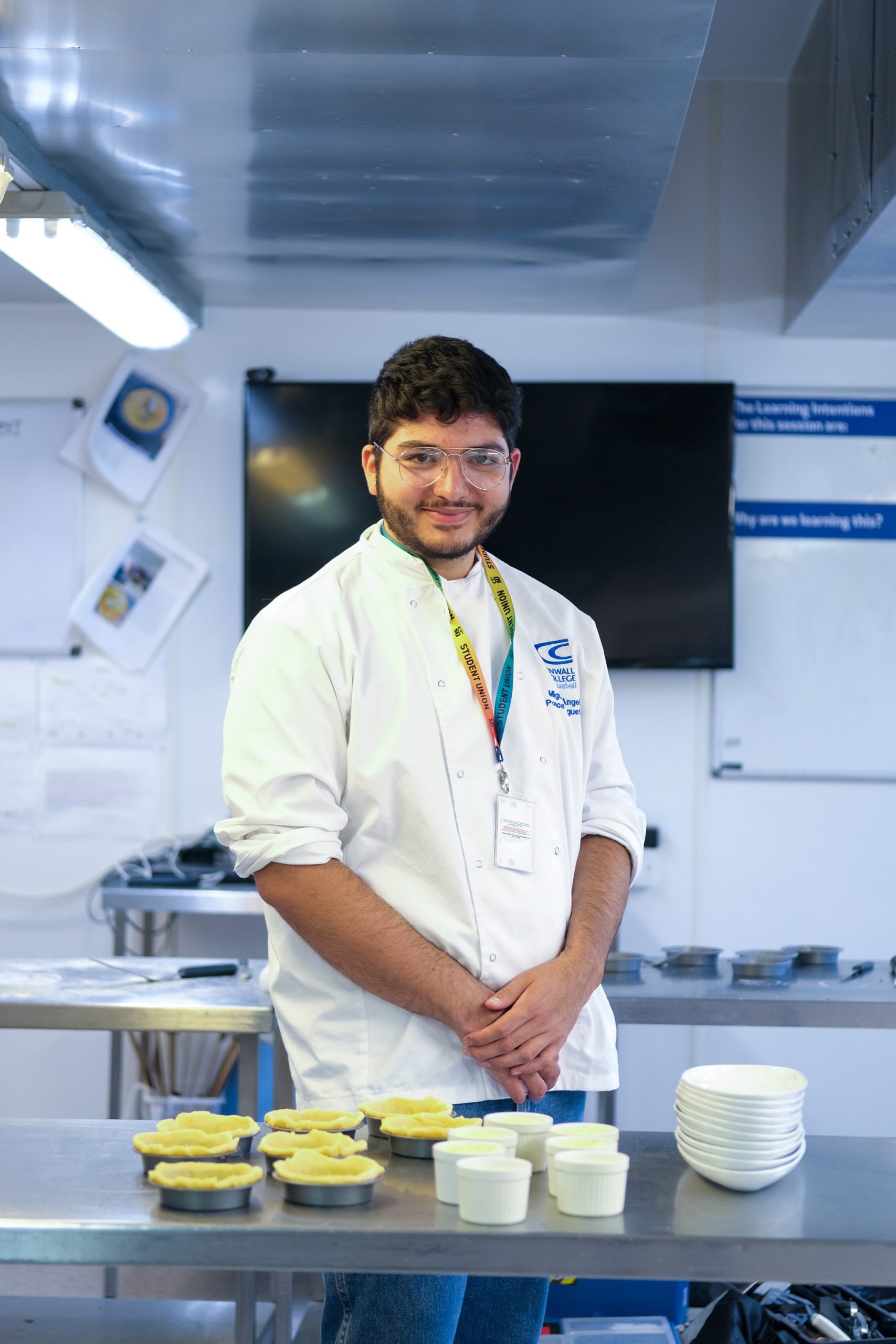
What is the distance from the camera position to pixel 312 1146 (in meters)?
1.27

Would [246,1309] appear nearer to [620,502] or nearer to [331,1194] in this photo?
[331,1194]

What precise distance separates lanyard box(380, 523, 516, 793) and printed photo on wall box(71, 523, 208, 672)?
7.83 ft

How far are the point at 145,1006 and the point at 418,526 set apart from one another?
1.25m

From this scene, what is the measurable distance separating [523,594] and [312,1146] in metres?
0.86

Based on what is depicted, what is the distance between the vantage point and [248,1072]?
2.57m

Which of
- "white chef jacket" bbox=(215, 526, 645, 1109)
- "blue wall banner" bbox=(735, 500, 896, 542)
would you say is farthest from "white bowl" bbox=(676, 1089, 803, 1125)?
"blue wall banner" bbox=(735, 500, 896, 542)

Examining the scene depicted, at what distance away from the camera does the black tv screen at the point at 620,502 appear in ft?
12.9

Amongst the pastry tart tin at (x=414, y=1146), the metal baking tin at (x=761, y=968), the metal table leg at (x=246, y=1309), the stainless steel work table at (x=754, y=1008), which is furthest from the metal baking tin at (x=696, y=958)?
the pastry tart tin at (x=414, y=1146)

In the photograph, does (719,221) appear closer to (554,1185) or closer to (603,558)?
(603,558)

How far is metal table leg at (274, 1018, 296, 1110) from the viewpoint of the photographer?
2.59 m

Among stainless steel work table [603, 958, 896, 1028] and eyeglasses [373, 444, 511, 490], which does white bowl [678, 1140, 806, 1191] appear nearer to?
eyeglasses [373, 444, 511, 490]

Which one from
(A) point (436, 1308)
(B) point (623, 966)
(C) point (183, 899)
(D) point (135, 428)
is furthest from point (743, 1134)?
(D) point (135, 428)

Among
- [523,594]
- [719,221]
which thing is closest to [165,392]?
[719,221]

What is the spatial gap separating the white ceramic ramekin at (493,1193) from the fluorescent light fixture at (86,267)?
2.44 m
